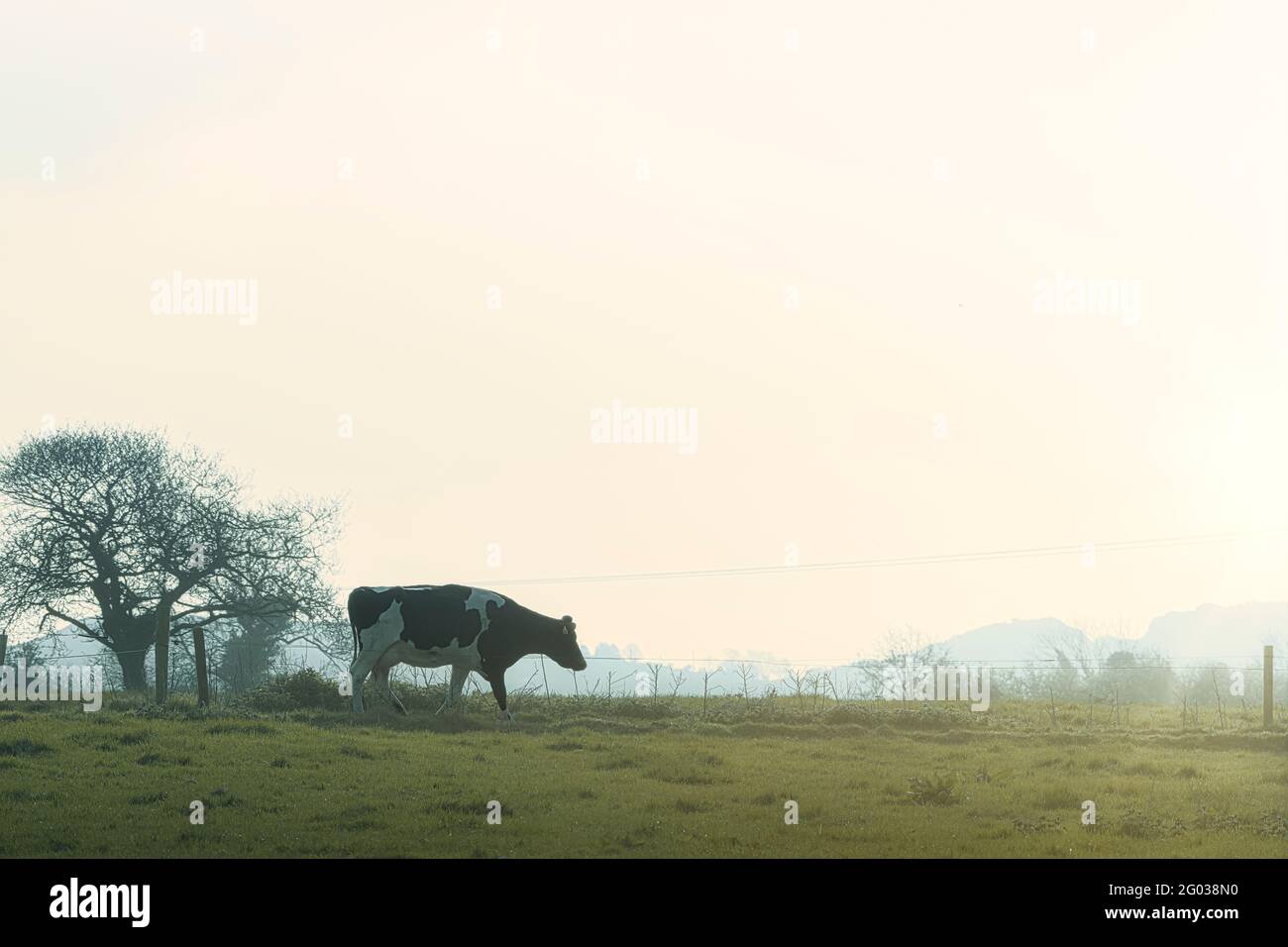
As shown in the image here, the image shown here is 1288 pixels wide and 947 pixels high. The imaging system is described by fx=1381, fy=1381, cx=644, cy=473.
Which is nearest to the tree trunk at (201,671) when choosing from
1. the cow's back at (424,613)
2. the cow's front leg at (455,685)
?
the cow's back at (424,613)

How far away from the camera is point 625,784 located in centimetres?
1958

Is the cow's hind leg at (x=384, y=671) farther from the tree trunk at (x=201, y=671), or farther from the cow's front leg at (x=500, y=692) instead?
the tree trunk at (x=201, y=671)

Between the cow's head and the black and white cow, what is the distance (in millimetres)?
1293

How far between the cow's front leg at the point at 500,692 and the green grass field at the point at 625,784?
0.38 meters

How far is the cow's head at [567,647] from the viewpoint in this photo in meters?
30.8

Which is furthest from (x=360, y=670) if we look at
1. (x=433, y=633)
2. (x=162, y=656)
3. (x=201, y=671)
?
(x=162, y=656)

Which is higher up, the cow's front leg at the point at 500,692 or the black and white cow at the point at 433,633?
the black and white cow at the point at 433,633

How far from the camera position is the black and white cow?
2823cm

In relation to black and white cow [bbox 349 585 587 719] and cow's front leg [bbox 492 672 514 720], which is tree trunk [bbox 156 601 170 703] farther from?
cow's front leg [bbox 492 672 514 720]

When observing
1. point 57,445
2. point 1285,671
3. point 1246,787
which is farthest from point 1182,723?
point 1285,671

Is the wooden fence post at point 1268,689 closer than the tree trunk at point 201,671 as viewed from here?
No

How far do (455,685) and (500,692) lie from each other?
1.03 m

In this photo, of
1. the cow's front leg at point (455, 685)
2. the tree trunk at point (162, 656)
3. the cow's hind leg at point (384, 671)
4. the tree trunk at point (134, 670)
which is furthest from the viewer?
the tree trunk at point (134, 670)
